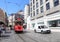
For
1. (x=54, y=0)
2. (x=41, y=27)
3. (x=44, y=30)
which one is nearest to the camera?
(x=44, y=30)

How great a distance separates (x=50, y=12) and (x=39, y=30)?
14375 millimetres

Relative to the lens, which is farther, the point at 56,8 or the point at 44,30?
the point at 56,8

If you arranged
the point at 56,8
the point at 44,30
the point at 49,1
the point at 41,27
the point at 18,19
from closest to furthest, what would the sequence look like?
1. the point at 44,30
2. the point at 41,27
3. the point at 18,19
4. the point at 56,8
5. the point at 49,1

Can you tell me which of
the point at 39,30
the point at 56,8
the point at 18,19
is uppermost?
the point at 56,8

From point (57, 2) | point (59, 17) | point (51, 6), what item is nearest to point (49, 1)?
point (51, 6)

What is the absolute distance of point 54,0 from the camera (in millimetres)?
43156

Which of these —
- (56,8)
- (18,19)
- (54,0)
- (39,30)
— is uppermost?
(54,0)

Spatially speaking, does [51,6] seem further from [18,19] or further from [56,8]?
[18,19]

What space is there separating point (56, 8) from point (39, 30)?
1138cm

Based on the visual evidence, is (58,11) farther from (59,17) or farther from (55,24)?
(55,24)

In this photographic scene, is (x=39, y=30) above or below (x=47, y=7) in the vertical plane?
below

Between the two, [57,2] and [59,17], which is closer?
[59,17]

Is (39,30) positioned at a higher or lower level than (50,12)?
lower

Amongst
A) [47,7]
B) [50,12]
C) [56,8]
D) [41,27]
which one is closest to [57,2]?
[56,8]
